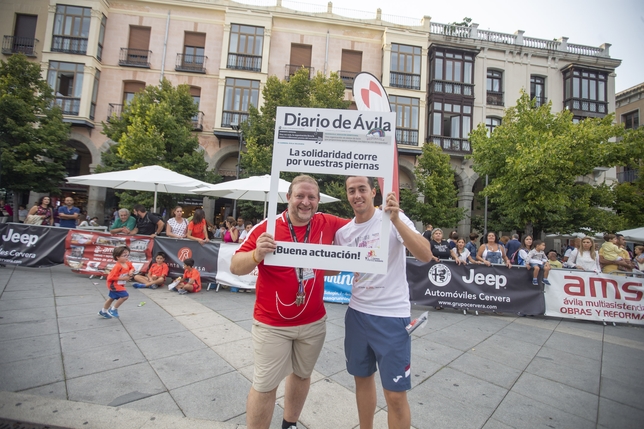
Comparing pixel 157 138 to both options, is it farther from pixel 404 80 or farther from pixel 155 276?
pixel 404 80

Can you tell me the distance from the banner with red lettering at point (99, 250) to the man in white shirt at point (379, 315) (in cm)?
746

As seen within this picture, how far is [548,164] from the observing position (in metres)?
14.2

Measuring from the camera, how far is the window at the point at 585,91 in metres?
23.0

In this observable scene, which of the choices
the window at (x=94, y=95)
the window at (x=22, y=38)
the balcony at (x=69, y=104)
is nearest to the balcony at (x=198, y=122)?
the window at (x=94, y=95)

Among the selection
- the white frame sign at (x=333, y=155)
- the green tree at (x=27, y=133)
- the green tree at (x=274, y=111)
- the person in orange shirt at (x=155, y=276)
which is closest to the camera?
the white frame sign at (x=333, y=155)

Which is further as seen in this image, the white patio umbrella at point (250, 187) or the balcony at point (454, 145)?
the balcony at point (454, 145)

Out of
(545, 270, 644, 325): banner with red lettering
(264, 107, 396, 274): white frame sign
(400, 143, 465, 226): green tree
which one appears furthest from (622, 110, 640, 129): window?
(264, 107, 396, 274): white frame sign

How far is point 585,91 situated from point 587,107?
3.99 feet

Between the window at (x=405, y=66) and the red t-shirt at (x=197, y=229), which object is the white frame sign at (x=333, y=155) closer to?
the red t-shirt at (x=197, y=229)

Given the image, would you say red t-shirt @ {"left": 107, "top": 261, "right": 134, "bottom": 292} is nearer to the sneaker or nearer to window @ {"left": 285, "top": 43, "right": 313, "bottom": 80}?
the sneaker

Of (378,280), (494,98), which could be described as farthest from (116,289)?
(494,98)

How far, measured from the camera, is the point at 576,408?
3.13m

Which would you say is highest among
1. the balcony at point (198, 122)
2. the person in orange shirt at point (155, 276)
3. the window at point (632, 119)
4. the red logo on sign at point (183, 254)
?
the window at point (632, 119)

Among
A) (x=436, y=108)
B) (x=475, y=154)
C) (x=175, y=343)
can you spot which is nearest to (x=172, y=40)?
(x=436, y=108)
